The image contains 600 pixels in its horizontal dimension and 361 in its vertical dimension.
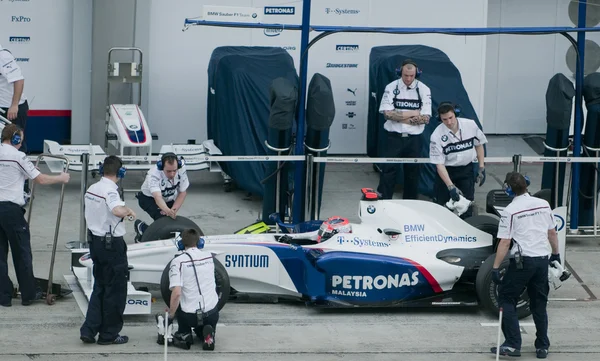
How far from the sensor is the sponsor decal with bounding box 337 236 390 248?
11.4 meters

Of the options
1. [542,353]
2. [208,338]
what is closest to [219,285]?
[208,338]

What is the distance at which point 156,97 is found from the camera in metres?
16.9

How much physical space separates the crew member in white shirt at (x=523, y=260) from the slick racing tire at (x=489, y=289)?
0.56 meters

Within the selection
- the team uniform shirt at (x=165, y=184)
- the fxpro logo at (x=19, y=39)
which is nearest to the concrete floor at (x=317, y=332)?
the team uniform shirt at (x=165, y=184)

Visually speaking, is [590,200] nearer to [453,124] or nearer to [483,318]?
[453,124]

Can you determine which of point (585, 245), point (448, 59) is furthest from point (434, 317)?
point (448, 59)

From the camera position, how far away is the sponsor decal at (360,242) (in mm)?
11406

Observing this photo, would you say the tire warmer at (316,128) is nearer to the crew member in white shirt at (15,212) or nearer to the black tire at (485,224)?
the black tire at (485,224)

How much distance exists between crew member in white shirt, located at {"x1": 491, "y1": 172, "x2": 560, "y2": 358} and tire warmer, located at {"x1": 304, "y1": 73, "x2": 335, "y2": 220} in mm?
3312

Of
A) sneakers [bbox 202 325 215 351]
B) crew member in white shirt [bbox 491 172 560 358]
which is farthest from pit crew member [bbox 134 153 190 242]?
crew member in white shirt [bbox 491 172 560 358]

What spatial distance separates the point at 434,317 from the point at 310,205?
2.56 meters

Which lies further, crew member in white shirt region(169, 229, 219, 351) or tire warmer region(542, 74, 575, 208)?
tire warmer region(542, 74, 575, 208)

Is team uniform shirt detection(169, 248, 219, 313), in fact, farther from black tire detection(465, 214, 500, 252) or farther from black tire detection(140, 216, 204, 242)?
black tire detection(465, 214, 500, 252)

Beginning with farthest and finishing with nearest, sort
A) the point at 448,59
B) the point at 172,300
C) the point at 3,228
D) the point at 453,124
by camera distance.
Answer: the point at 448,59 → the point at 453,124 → the point at 3,228 → the point at 172,300
